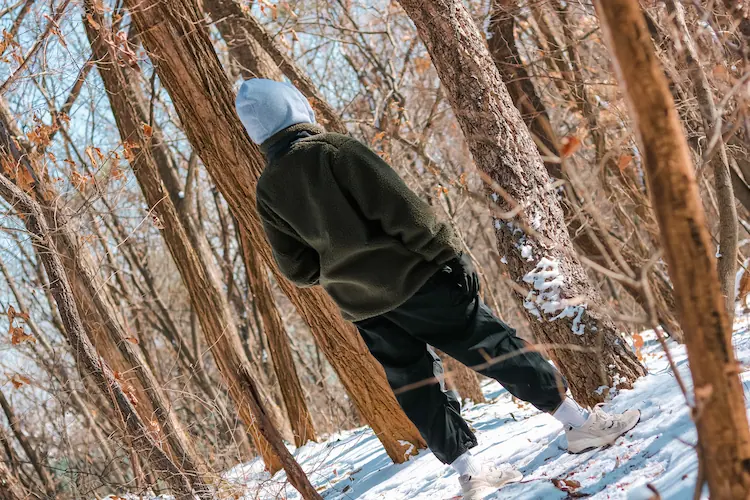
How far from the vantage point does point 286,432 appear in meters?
6.89

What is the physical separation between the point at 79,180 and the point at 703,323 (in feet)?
12.7

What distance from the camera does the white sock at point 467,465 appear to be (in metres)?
2.84

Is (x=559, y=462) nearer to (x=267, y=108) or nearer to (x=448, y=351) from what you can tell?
(x=448, y=351)

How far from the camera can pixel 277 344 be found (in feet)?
20.5

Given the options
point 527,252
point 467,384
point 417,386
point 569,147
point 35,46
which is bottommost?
point 467,384

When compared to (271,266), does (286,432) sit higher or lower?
lower

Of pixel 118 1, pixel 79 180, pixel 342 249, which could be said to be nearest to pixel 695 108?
pixel 342 249

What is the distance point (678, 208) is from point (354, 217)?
1449 mm

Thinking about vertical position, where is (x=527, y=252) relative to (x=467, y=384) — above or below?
above

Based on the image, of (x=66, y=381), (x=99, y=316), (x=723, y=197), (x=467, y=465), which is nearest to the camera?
(x=467, y=465)

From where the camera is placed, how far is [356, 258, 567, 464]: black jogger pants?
8.73ft

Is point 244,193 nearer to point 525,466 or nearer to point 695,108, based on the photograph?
point 525,466

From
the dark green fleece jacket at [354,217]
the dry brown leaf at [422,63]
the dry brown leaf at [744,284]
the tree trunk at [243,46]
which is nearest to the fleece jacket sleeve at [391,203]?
the dark green fleece jacket at [354,217]

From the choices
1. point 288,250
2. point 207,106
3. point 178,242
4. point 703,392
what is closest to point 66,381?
point 207,106
